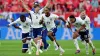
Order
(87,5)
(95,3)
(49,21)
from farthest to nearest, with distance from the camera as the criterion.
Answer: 1. (95,3)
2. (87,5)
3. (49,21)

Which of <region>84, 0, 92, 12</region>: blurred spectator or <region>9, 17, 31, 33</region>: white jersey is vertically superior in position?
<region>84, 0, 92, 12</region>: blurred spectator

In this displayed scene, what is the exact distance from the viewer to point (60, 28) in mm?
→ 37500

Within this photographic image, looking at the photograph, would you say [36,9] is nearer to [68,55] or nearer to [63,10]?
[68,55]

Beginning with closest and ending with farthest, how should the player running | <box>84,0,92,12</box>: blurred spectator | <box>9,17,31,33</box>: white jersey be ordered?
the player running, <box>9,17,31,33</box>: white jersey, <box>84,0,92,12</box>: blurred spectator

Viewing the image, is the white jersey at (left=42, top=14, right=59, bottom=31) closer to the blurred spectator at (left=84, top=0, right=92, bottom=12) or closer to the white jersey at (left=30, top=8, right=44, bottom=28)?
the white jersey at (left=30, top=8, right=44, bottom=28)

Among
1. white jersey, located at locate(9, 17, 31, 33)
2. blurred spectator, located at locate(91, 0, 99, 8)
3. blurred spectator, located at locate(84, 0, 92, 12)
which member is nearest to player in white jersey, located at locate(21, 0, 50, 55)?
white jersey, located at locate(9, 17, 31, 33)

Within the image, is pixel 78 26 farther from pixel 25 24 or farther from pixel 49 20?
pixel 25 24

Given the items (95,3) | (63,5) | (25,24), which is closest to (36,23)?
(25,24)

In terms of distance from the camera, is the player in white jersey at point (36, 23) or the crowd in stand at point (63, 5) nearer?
the player in white jersey at point (36, 23)

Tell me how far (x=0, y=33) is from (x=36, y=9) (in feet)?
51.8

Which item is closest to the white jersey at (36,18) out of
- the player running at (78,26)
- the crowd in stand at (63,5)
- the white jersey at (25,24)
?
the white jersey at (25,24)

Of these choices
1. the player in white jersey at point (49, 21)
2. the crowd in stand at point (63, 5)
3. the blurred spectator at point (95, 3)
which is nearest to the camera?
the player in white jersey at point (49, 21)

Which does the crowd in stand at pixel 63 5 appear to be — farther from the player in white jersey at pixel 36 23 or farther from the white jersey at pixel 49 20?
the player in white jersey at pixel 36 23

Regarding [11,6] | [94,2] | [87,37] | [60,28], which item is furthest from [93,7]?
[87,37]
